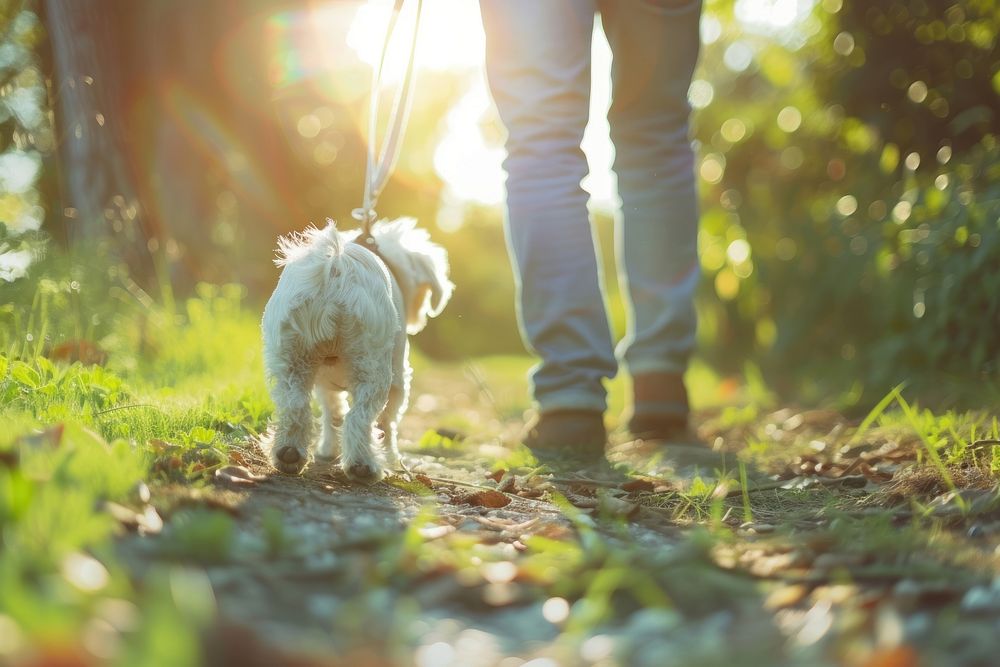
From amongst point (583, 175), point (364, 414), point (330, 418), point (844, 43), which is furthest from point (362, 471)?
point (844, 43)

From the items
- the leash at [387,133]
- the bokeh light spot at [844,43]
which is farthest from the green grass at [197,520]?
the bokeh light spot at [844,43]

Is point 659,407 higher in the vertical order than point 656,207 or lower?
lower

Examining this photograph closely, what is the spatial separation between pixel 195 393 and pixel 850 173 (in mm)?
4267

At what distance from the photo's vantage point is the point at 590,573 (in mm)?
1567

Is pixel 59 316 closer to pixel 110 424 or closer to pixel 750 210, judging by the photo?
pixel 110 424

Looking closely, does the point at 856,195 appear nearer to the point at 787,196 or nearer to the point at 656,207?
the point at 787,196

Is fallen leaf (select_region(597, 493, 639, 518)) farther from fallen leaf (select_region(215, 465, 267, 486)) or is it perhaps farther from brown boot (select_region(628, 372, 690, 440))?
brown boot (select_region(628, 372, 690, 440))

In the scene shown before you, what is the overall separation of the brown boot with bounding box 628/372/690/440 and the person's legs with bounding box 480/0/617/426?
0.41m

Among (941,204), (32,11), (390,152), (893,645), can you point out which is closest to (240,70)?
(32,11)

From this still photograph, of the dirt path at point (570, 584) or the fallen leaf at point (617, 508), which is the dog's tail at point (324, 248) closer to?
the dirt path at point (570, 584)

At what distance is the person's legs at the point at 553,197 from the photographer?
3338 mm

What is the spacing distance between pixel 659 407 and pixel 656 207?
97 cm

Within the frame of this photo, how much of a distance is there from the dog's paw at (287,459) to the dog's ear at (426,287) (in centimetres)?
109

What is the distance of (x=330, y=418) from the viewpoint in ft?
10.4
